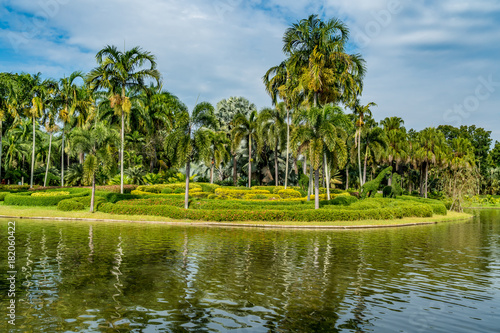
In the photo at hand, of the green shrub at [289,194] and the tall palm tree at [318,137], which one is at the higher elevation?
the tall palm tree at [318,137]

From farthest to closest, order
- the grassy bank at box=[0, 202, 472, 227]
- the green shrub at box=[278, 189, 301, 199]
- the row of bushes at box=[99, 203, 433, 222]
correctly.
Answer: the green shrub at box=[278, 189, 301, 199], the row of bushes at box=[99, 203, 433, 222], the grassy bank at box=[0, 202, 472, 227]

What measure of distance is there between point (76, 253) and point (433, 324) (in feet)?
39.9

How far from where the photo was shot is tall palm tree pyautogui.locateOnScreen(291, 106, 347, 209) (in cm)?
2833

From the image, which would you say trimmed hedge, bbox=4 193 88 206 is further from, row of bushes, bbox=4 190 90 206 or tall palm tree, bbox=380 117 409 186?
tall palm tree, bbox=380 117 409 186

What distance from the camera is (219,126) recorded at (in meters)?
52.9

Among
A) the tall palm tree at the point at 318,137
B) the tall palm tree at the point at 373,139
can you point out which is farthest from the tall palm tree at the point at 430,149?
the tall palm tree at the point at 318,137

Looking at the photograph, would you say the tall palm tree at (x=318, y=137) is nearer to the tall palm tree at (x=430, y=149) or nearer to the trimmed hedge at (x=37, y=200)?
the trimmed hedge at (x=37, y=200)

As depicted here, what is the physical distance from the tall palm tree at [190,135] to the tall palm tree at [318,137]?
6.84m

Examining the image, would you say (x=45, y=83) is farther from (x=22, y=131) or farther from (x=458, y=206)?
(x=458, y=206)

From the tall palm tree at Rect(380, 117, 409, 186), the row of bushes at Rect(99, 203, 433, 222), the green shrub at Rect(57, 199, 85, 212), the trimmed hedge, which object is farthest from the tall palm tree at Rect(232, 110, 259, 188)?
the green shrub at Rect(57, 199, 85, 212)

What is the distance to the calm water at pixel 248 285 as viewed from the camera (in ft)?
25.2

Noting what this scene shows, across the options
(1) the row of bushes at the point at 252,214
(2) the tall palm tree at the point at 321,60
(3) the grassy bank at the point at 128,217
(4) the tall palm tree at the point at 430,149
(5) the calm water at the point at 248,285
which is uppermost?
(2) the tall palm tree at the point at 321,60

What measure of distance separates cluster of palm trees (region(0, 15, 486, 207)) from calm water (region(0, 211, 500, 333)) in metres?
12.6

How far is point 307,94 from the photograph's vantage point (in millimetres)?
35938
